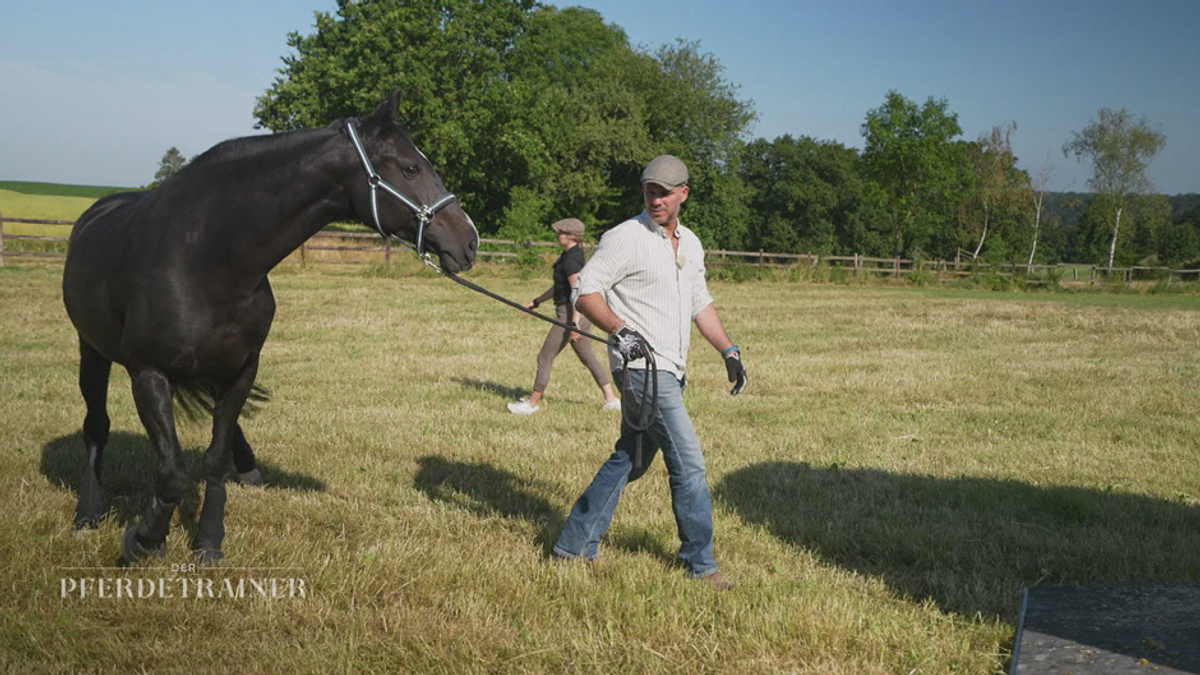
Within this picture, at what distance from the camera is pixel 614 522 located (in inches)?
216

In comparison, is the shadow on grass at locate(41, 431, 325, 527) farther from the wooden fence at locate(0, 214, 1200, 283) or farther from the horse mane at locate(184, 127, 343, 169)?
the wooden fence at locate(0, 214, 1200, 283)

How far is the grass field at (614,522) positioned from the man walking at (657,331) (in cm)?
35

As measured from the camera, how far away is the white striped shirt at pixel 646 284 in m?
4.29

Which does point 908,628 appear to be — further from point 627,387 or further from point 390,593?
point 390,593

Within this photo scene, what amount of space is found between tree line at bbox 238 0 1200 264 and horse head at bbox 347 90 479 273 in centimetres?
3058

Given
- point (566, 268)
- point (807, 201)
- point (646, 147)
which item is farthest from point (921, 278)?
point (566, 268)

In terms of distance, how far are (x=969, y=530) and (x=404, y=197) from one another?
3.79m

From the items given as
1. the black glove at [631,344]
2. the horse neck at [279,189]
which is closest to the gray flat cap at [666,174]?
Result: the black glove at [631,344]

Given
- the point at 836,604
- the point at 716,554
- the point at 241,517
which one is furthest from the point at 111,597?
the point at 836,604

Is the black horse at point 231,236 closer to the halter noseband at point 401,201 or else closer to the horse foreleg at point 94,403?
the halter noseband at point 401,201

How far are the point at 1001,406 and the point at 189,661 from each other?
8877 millimetres

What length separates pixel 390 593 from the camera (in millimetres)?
4273

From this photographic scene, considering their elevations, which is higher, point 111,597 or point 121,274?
Result: point 121,274

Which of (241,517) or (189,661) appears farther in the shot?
(241,517)
